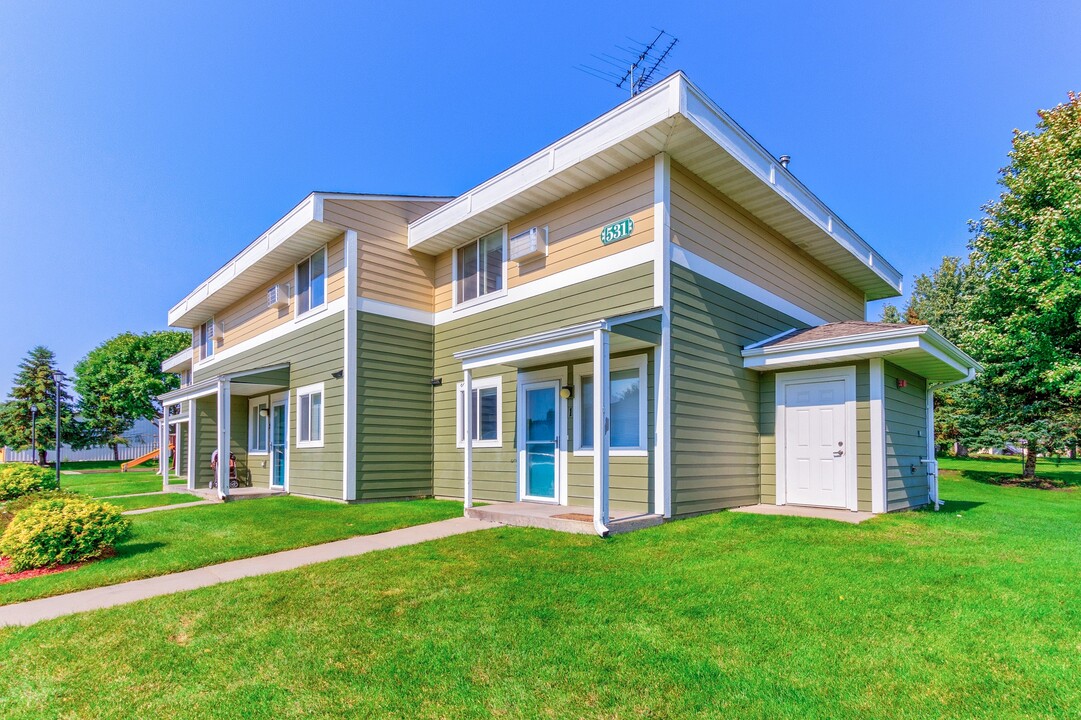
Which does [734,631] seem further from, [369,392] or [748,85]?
[748,85]

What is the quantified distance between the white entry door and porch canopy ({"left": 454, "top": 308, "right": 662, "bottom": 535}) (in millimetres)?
3143

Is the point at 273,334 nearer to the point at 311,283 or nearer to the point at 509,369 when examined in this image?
the point at 311,283

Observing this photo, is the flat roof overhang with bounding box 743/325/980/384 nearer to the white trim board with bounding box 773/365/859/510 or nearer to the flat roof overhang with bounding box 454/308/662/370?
the white trim board with bounding box 773/365/859/510

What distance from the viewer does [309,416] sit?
12.2m

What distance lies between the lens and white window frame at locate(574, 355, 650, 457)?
8086 millimetres

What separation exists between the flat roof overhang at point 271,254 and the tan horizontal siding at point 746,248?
228 inches

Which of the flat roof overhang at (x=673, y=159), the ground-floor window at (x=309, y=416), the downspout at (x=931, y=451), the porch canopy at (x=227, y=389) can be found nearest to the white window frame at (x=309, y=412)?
the ground-floor window at (x=309, y=416)

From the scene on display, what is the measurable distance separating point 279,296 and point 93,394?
2706 centimetres

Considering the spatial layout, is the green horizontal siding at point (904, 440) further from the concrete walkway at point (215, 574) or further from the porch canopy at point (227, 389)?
the porch canopy at point (227, 389)

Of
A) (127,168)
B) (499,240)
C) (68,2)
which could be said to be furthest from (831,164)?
(127,168)

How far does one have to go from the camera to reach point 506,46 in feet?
41.0

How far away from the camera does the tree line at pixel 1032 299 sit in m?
14.5

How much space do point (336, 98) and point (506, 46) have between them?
4.03 m

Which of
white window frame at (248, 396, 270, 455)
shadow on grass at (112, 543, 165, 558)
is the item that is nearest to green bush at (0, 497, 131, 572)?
shadow on grass at (112, 543, 165, 558)
